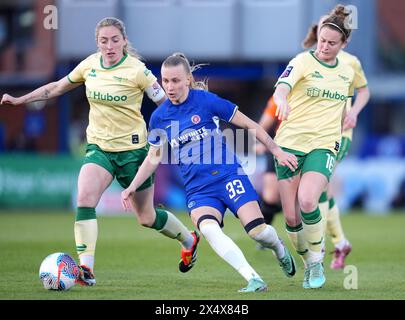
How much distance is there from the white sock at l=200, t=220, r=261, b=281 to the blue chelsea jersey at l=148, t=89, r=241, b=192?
1.57ft

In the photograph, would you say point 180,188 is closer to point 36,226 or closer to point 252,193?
point 36,226

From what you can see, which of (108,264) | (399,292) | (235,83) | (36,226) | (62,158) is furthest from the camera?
(235,83)

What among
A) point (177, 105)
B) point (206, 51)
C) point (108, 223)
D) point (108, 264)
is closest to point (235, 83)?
point (206, 51)

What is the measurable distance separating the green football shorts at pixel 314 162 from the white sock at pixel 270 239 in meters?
0.73

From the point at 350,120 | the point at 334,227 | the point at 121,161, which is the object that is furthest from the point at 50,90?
the point at 334,227

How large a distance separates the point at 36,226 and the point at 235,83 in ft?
47.0

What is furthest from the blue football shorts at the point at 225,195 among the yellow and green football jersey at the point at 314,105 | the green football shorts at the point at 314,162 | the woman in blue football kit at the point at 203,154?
the yellow and green football jersey at the point at 314,105

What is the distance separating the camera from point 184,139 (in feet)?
29.6

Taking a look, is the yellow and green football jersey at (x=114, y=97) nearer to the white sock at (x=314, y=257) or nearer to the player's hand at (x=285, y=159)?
the player's hand at (x=285, y=159)

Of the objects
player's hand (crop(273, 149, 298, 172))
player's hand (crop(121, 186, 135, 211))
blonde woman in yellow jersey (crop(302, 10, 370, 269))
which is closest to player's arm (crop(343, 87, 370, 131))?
blonde woman in yellow jersey (crop(302, 10, 370, 269))

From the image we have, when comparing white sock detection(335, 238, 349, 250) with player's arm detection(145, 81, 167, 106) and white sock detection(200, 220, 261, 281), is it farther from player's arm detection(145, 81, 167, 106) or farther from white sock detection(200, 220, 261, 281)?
white sock detection(200, 220, 261, 281)

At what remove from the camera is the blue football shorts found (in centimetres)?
887

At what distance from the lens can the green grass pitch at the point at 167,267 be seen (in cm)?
869
